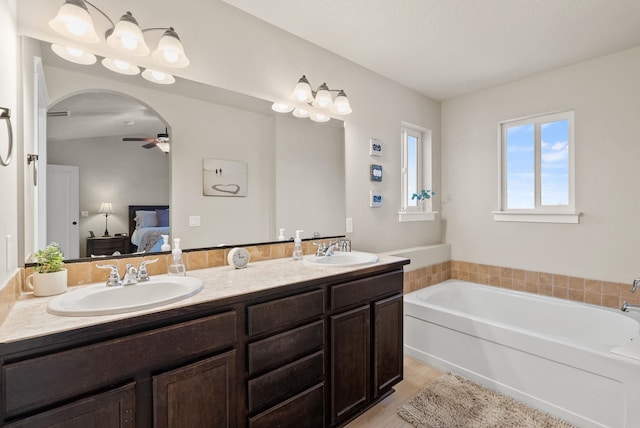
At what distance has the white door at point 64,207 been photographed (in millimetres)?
1379

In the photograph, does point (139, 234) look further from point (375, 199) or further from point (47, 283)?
point (375, 199)

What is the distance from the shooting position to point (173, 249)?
1663mm

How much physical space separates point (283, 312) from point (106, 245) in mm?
921

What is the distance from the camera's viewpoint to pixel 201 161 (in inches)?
70.2

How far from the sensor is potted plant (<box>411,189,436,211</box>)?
11.1 ft

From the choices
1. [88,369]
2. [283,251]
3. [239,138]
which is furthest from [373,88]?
[88,369]

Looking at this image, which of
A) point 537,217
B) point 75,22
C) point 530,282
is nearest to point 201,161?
point 75,22

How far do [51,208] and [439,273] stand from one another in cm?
333

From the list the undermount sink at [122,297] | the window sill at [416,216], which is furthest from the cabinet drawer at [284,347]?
the window sill at [416,216]

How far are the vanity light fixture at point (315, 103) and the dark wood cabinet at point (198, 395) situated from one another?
1643 millimetres

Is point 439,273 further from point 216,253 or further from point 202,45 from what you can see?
point 202,45

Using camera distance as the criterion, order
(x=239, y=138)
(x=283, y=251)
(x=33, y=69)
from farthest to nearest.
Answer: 1. (x=283, y=251)
2. (x=239, y=138)
3. (x=33, y=69)

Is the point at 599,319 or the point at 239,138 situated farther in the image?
the point at 599,319

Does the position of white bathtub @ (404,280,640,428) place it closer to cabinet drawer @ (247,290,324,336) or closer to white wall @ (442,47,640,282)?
white wall @ (442,47,640,282)
